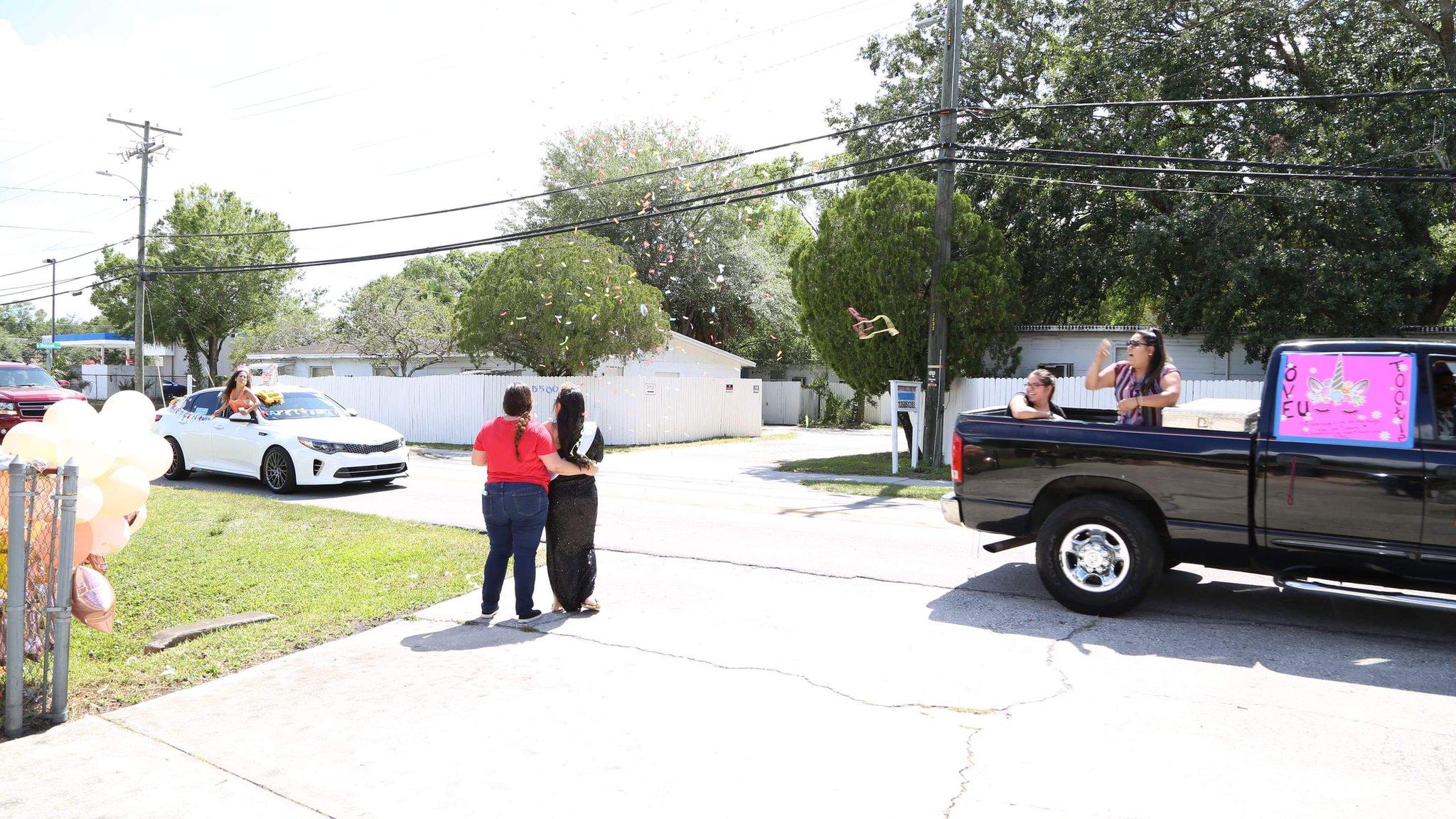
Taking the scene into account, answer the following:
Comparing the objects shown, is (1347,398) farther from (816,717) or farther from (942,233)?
(942,233)

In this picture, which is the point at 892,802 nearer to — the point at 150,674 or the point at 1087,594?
the point at 1087,594

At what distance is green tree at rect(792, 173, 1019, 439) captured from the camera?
66.1ft

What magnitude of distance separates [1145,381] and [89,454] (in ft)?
23.3

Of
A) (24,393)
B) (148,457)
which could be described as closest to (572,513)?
(148,457)

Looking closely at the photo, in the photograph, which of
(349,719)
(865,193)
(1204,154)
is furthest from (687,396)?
(349,719)

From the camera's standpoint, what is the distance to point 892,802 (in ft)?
12.8

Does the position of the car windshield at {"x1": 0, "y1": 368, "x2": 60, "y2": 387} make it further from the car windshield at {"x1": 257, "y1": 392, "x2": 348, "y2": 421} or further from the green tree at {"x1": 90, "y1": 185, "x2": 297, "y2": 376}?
the green tree at {"x1": 90, "y1": 185, "x2": 297, "y2": 376}

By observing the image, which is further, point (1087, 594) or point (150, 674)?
point (1087, 594)

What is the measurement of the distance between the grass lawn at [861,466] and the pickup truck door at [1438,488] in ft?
37.2

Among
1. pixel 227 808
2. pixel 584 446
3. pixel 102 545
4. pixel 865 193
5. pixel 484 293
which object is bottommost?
pixel 227 808

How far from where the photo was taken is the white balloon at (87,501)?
501 cm

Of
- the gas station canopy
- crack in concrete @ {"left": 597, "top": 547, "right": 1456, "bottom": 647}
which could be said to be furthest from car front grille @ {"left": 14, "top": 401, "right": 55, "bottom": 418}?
the gas station canopy

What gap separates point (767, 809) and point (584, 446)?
3.41 meters

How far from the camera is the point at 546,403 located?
24922mm
